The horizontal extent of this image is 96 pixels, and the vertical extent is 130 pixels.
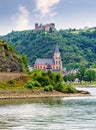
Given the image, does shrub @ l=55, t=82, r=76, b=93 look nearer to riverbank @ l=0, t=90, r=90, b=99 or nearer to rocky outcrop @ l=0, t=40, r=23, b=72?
riverbank @ l=0, t=90, r=90, b=99

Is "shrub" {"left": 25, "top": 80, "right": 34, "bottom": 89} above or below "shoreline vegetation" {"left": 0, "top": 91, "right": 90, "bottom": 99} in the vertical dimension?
above

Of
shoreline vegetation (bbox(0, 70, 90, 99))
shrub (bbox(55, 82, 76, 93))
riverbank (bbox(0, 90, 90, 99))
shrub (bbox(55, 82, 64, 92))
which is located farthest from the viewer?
shrub (bbox(55, 82, 76, 93))

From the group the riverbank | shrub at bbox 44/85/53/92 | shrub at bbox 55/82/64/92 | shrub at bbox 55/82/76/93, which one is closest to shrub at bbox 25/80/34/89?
the riverbank

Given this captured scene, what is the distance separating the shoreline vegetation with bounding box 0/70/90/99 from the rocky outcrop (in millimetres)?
3162

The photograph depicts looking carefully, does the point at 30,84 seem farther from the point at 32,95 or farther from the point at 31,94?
the point at 31,94

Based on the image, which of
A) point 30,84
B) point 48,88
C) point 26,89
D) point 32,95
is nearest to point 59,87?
point 48,88

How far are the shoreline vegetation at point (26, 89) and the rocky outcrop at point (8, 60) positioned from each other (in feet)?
10.4

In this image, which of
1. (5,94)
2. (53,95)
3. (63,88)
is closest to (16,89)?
(5,94)

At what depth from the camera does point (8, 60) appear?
134250mm

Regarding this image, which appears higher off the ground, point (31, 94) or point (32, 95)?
point (31, 94)

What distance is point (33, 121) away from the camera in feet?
205

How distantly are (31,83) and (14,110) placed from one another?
43.6 metres

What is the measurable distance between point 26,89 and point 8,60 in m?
18.3

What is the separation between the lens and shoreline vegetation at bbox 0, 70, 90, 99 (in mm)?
112812
